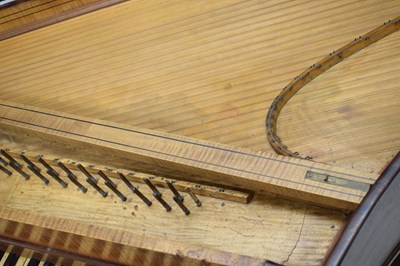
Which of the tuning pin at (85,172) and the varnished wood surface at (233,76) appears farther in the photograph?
the tuning pin at (85,172)

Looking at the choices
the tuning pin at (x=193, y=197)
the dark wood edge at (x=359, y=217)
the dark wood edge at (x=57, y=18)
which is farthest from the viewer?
the dark wood edge at (x=57, y=18)

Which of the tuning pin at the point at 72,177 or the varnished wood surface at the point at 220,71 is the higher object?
the varnished wood surface at the point at 220,71

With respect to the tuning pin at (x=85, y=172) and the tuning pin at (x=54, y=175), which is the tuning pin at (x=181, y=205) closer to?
the tuning pin at (x=85, y=172)

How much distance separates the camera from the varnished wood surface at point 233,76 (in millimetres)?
2695

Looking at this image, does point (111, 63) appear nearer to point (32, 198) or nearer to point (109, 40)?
point (109, 40)

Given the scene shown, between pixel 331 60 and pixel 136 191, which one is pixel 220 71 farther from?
pixel 136 191

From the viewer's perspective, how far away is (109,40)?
347 centimetres

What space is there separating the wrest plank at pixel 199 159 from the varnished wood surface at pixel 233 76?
0.14 m

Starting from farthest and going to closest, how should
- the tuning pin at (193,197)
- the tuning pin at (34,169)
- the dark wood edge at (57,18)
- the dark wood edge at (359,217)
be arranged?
1. the dark wood edge at (57,18)
2. the tuning pin at (34,169)
3. the tuning pin at (193,197)
4. the dark wood edge at (359,217)

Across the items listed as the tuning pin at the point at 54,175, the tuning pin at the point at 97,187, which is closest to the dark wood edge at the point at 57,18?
the tuning pin at the point at 54,175

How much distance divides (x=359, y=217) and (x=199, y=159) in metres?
0.73

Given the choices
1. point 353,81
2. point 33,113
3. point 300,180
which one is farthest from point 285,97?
point 33,113

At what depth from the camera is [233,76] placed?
3117 millimetres

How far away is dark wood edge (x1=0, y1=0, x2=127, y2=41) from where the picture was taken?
3.58 meters
